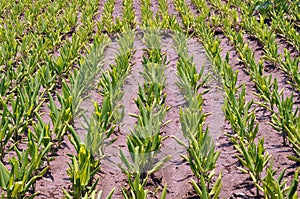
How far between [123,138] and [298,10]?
4249 mm

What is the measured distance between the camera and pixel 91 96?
13.3 feet

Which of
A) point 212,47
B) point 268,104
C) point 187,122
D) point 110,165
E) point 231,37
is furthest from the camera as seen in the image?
point 231,37

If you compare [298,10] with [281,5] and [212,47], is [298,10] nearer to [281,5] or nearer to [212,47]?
[281,5]

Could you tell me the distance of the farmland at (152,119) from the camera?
2.70 meters

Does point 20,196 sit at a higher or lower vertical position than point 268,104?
lower

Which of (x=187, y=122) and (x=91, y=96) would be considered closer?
(x=187, y=122)

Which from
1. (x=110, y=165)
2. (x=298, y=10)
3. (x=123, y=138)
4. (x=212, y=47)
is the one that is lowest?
(x=110, y=165)

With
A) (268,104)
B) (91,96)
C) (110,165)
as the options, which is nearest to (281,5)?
(268,104)

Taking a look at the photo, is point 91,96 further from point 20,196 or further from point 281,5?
point 281,5

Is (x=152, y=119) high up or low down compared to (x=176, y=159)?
up

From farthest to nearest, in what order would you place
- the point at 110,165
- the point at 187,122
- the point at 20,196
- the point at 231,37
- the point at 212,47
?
the point at 231,37 → the point at 212,47 → the point at 187,122 → the point at 110,165 → the point at 20,196

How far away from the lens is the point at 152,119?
3182 millimetres

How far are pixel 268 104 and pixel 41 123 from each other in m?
1.87

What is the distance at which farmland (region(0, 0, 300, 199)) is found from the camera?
270 cm
